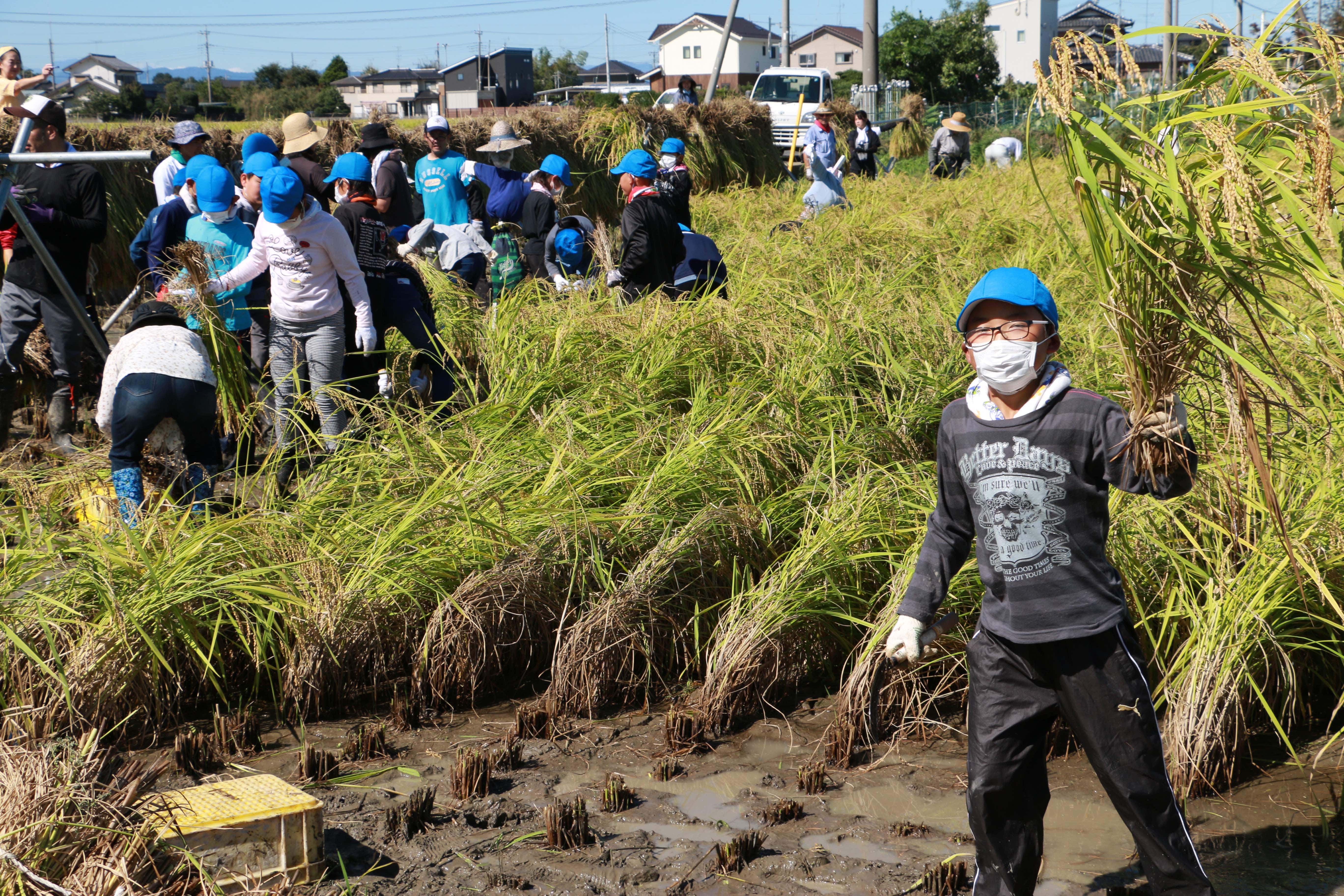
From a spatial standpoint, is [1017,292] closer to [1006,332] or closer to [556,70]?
[1006,332]

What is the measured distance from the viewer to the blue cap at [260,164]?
5863 mm

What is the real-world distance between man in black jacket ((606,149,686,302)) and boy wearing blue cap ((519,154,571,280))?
1.25 m

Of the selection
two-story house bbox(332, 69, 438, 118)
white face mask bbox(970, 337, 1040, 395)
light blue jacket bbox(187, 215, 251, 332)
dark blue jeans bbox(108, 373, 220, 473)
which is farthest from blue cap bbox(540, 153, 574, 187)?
two-story house bbox(332, 69, 438, 118)

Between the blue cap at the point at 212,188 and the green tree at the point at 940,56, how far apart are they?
142 ft

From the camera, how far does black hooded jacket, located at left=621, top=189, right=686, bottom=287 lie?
6730 mm

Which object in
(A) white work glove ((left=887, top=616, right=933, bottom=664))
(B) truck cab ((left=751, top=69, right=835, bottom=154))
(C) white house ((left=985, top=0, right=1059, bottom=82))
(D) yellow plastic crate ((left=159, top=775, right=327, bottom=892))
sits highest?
(C) white house ((left=985, top=0, right=1059, bottom=82))

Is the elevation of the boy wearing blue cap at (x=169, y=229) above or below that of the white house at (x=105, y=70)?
below

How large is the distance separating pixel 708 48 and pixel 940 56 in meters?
71.0

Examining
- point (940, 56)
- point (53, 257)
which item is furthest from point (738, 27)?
point (53, 257)

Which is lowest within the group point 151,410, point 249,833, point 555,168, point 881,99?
point 249,833

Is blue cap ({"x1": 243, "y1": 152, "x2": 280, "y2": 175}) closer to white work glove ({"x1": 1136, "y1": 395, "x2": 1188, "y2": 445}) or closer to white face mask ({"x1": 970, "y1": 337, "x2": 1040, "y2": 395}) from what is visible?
white face mask ({"x1": 970, "y1": 337, "x2": 1040, "y2": 395})

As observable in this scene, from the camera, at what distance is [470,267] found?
8.02m

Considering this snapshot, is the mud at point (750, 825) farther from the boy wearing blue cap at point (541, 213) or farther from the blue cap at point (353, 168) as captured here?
the boy wearing blue cap at point (541, 213)

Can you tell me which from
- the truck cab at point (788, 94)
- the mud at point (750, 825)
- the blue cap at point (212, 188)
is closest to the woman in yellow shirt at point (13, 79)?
the blue cap at point (212, 188)
